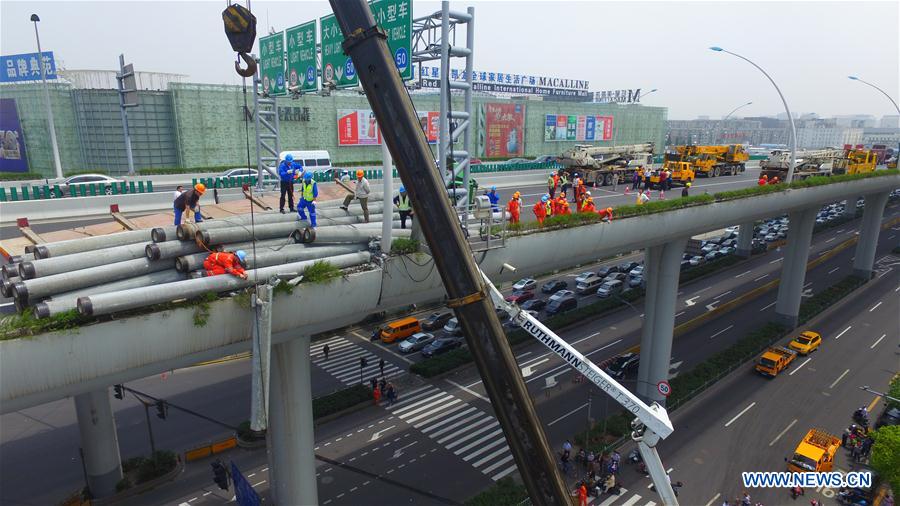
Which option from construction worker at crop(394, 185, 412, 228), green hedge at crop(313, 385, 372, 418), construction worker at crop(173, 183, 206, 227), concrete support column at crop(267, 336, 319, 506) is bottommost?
green hedge at crop(313, 385, 372, 418)

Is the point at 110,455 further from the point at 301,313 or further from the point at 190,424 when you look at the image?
the point at 301,313

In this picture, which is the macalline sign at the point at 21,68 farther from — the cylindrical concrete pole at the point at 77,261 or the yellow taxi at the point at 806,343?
the yellow taxi at the point at 806,343

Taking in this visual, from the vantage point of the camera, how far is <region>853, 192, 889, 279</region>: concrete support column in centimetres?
4878

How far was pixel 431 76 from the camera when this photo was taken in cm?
7306

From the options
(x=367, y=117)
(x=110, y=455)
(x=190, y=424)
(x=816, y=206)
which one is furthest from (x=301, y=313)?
(x=367, y=117)

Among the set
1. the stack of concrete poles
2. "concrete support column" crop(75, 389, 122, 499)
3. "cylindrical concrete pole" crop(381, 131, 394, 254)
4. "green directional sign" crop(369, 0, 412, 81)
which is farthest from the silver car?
"green directional sign" crop(369, 0, 412, 81)

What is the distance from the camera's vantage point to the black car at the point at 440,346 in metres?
33.1

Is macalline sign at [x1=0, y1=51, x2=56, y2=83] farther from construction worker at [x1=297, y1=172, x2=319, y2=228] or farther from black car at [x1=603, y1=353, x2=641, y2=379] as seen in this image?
black car at [x1=603, y1=353, x2=641, y2=379]

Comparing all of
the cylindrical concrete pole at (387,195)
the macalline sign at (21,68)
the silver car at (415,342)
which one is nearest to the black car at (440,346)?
the silver car at (415,342)

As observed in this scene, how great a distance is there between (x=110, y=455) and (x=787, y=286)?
142 ft

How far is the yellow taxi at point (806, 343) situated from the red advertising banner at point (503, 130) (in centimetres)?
5791

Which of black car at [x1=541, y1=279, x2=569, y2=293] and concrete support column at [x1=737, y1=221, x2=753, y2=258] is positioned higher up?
concrete support column at [x1=737, y1=221, x2=753, y2=258]

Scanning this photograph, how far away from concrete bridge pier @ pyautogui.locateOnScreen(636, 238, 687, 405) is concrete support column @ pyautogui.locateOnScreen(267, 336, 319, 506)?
17708mm

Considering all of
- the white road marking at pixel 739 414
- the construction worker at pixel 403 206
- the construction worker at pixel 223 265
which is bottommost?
the white road marking at pixel 739 414
